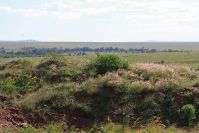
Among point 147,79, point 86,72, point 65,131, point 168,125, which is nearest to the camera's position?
point 65,131

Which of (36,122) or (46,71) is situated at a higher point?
(46,71)

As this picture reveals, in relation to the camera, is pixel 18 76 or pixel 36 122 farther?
pixel 18 76

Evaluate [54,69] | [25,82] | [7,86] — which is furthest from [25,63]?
[7,86]

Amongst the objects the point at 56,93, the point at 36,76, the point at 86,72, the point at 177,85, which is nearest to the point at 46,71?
the point at 36,76

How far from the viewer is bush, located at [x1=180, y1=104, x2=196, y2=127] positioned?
503 inches

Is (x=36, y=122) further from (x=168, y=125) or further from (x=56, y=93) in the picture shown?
(x=168, y=125)

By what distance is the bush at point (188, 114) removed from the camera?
12.8m

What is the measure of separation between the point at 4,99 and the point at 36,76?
96.4 inches

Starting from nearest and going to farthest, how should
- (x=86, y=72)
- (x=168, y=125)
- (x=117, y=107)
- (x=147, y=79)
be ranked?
(x=168, y=125) → (x=117, y=107) → (x=147, y=79) → (x=86, y=72)

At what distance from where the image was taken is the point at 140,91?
47.0 feet

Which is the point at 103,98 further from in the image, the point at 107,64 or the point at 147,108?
the point at 107,64

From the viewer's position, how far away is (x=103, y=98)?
14336mm

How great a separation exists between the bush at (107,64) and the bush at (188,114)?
4224mm

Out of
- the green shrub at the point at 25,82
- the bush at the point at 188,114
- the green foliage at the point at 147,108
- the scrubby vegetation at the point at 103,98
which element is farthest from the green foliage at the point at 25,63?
the bush at the point at 188,114
